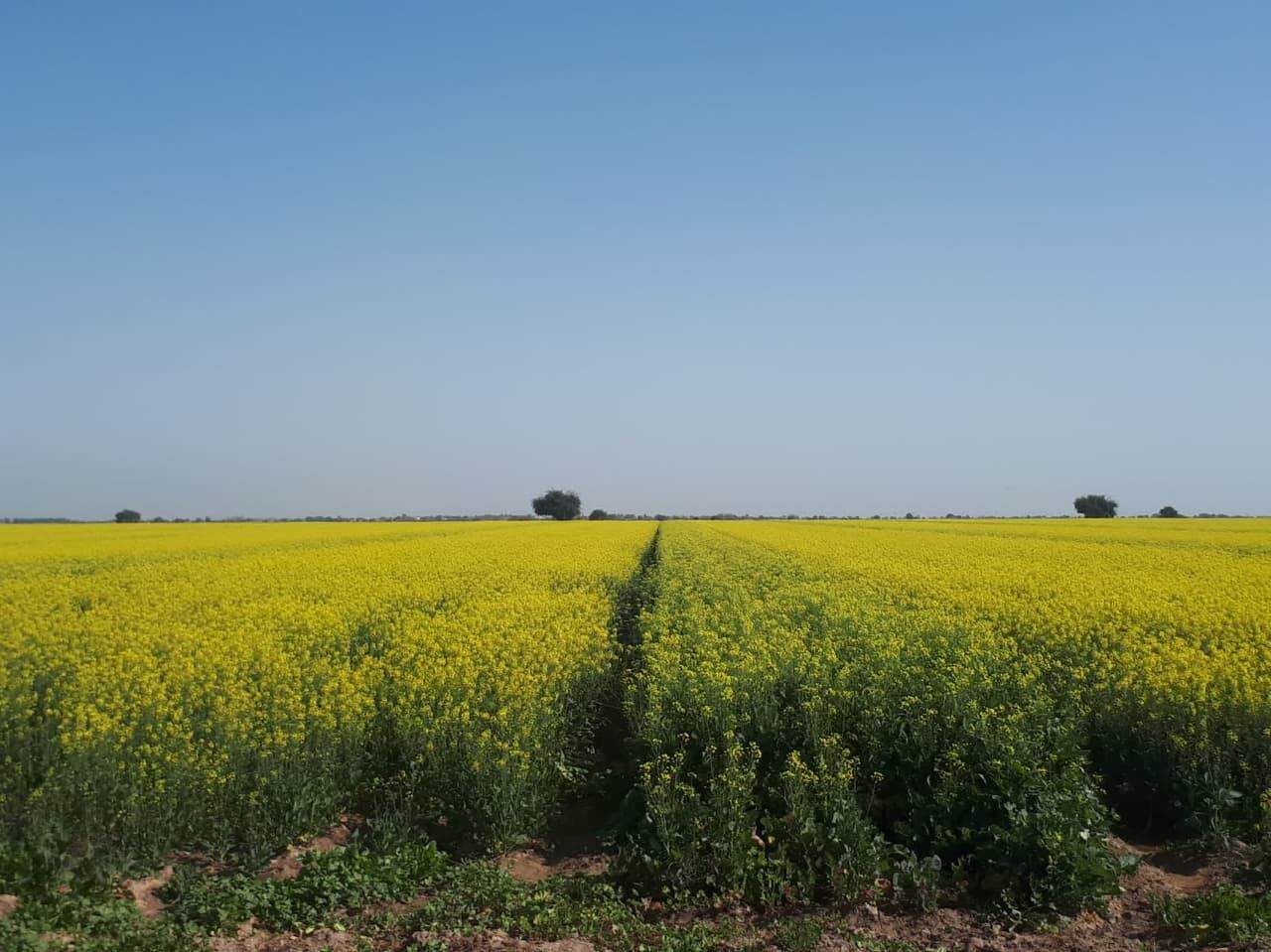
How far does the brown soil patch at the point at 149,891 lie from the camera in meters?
5.93

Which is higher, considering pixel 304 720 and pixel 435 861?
pixel 304 720

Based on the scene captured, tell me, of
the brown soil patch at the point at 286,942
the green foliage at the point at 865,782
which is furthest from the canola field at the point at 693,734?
the brown soil patch at the point at 286,942

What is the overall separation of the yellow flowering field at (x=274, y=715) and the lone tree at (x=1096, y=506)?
91.0m

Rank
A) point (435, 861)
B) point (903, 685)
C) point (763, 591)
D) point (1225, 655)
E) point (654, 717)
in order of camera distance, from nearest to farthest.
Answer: point (435, 861)
point (654, 717)
point (903, 685)
point (1225, 655)
point (763, 591)

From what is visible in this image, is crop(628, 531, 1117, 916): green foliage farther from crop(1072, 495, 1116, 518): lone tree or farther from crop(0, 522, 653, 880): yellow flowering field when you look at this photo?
crop(1072, 495, 1116, 518): lone tree

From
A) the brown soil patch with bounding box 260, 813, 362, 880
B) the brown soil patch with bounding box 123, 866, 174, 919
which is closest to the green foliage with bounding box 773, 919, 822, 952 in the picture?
the brown soil patch with bounding box 260, 813, 362, 880

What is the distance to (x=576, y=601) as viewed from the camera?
599 inches

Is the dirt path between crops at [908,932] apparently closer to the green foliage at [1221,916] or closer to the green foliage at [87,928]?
the green foliage at [1221,916]

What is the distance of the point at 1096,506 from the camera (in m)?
92.8

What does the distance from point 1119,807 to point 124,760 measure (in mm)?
8471

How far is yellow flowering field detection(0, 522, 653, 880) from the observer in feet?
21.9

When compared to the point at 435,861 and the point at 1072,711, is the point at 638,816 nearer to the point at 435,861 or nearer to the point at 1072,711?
the point at 435,861

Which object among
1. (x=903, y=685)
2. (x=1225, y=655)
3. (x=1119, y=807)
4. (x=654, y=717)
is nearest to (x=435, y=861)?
(x=654, y=717)

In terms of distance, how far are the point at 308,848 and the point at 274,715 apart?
4.60ft
